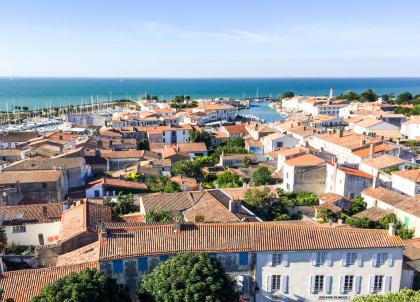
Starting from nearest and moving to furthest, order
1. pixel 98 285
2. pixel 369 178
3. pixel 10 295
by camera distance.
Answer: pixel 98 285
pixel 10 295
pixel 369 178

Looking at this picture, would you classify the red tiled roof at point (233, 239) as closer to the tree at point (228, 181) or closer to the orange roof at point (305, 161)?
the orange roof at point (305, 161)

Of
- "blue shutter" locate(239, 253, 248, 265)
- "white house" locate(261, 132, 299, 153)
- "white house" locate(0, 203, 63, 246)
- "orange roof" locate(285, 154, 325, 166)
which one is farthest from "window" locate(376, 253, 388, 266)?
"white house" locate(261, 132, 299, 153)

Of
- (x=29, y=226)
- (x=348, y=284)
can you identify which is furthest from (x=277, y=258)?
(x=29, y=226)

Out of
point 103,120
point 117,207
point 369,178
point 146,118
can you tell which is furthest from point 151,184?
point 103,120

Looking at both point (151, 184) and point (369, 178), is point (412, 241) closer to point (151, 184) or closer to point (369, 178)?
point (369, 178)

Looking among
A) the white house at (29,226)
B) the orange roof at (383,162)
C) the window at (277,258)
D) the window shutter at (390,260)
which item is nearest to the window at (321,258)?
the window at (277,258)

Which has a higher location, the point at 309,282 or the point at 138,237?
the point at 138,237

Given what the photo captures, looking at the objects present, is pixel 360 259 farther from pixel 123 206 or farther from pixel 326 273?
pixel 123 206

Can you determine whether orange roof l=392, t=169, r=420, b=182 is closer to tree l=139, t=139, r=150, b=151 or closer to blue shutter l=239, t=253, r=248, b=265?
blue shutter l=239, t=253, r=248, b=265
